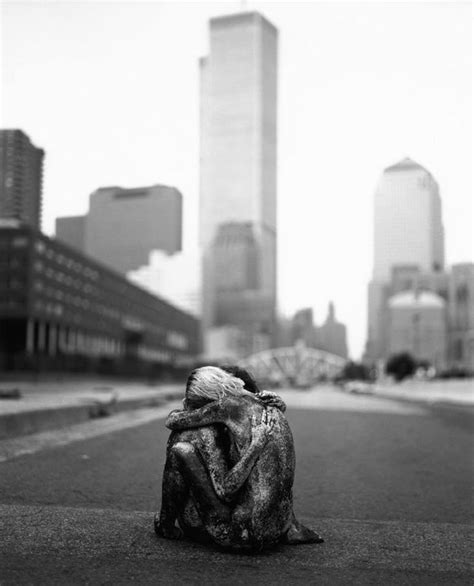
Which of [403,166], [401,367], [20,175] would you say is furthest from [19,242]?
[401,367]

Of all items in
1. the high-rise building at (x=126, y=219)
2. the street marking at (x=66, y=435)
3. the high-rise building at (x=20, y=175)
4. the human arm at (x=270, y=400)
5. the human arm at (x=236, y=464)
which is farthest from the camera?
the high-rise building at (x=20, y=175)

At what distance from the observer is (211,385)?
474cm

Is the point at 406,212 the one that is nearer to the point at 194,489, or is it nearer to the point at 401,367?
the point at 194,489

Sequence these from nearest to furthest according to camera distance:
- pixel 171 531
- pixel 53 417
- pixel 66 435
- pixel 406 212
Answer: pixel 171 531 < pixel 66 435 < pixel 53 417 < pixel 406 212

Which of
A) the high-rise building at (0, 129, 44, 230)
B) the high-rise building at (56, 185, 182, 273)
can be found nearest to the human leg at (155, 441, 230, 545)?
the high-rise building at (56, 185, 182, 273)

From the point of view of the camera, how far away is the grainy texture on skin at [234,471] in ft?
15.1

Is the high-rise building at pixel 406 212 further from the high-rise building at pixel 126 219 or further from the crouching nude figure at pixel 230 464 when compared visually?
the crouching nude figure at pixel 230 464

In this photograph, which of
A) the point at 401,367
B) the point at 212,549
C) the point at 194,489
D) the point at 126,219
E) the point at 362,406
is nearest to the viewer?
the point at 194,489

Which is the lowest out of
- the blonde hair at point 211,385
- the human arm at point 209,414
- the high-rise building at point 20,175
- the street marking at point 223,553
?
the street marking at point 223,553

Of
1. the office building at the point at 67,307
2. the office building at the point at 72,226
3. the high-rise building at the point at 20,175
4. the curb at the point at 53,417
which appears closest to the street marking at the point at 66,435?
the curb at the point at 53,417

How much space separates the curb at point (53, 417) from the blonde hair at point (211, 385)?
8.11 meters

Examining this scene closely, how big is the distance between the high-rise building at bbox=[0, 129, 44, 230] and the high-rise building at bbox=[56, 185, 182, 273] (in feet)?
3.41

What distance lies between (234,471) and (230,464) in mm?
136

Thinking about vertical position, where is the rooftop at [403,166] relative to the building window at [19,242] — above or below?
below
